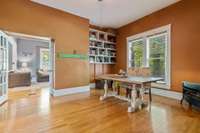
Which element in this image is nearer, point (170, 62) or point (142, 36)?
point (170, 62)

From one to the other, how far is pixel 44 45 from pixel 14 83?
15.2 ft

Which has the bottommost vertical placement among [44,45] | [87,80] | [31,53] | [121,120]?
[121,120]

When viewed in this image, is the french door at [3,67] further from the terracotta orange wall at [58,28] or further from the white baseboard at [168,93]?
the white baseboard at [168,93]

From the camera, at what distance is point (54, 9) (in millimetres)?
4660

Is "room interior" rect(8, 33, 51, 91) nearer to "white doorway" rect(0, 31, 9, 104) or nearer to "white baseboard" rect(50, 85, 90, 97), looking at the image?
"white baseboard" rect(50, 85, 90, 97)

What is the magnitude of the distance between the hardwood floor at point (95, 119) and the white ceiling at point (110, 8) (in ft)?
9.96

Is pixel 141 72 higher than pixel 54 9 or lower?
lower

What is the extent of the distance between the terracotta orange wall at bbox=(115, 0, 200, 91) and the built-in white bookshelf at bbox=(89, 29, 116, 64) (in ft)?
7.31

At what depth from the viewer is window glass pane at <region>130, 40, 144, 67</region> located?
5.68 meters

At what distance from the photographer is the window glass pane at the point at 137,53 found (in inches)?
223

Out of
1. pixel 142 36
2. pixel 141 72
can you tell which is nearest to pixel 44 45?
pixel 142 36

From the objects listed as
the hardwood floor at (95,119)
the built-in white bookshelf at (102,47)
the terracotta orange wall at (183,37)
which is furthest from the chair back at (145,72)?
the built-in white bookshelf at (102,47)

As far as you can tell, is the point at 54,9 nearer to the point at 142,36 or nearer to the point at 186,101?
the point at 142,36

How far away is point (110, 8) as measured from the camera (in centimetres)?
456
